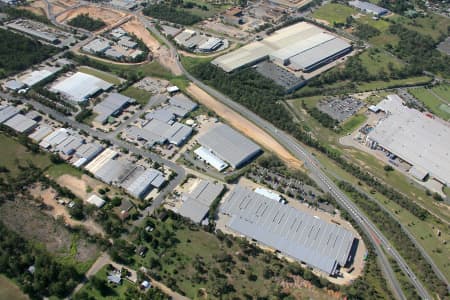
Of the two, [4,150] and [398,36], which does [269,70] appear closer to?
[398,36]

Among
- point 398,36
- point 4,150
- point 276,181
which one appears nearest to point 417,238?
point 276,181

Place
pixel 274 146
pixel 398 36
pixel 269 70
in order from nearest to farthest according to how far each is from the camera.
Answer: pixel 274 146 < pixel 269 70 < pixel 398 36

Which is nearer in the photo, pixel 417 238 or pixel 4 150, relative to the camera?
pixel 417 238

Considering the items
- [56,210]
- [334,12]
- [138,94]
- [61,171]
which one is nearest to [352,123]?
[138,94]

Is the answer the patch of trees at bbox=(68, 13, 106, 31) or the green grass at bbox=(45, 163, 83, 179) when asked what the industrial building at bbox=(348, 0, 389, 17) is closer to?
the patch of trees at bbox=(68, 13, 106, 31)

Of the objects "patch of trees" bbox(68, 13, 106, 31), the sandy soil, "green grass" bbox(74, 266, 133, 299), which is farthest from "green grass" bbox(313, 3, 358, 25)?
"green grass" bbox(74, 266, 133, 299)

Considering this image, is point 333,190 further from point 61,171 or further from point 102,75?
point 102,75
